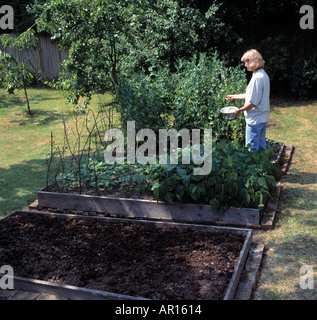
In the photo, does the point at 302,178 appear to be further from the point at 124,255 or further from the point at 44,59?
the point at 44,59

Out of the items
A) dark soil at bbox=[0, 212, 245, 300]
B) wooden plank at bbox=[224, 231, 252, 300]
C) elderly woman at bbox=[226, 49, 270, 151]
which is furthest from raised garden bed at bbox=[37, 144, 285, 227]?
elderly woman at bbox=[226, 49, 270, 151]

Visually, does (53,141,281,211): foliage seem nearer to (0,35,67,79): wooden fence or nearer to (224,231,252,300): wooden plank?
(224,231,252,300): wooden plank

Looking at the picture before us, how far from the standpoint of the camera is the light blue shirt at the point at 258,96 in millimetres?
5395

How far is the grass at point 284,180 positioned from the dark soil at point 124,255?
46 cm

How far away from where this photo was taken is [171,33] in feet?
36.6

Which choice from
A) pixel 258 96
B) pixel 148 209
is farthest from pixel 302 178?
pixel 148 209

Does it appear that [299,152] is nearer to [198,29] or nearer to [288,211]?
[288,211]

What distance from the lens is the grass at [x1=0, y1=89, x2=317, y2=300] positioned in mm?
3856

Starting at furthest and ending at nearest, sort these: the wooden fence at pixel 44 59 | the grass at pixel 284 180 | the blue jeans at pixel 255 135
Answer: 1. the wooden fence at pixel 44 59
2. the blue jeans at pixel 255 135
3. the grass at pixel 284 180

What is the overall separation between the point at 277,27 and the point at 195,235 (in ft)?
36.2

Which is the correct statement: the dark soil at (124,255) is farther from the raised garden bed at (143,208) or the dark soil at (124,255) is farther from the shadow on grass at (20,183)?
the shadow on grass at (20,183)

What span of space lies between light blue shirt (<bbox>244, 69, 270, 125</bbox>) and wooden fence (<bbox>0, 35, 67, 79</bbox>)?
12414mm

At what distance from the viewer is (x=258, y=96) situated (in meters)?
5.43

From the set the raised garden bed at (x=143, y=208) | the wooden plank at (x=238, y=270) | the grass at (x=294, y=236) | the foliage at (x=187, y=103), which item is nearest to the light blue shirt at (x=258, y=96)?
the grass at (x=294, y=236)
